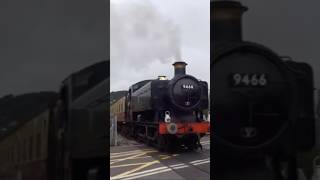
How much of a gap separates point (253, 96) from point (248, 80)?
9 cm

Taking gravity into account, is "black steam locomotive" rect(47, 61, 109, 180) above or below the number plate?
below

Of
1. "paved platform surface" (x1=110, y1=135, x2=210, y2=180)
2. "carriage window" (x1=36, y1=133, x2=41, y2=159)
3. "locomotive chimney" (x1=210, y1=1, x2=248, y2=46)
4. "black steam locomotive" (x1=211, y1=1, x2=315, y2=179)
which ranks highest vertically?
"locomotive chimney" (x1=210, y1=1, x2=248, y2=46)

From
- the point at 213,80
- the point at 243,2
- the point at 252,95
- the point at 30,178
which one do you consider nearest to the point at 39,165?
the point at 30,178

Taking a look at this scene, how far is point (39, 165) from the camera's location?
241cm

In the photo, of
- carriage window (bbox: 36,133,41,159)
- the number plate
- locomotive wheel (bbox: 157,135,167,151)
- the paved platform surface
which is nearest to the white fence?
the paved platform surface

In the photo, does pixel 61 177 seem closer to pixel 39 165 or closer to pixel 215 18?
pixel 39 165

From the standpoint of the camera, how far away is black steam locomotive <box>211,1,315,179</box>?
251 centimetres

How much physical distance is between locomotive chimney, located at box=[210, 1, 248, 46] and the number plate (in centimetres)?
20

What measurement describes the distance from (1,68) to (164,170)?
3.23ft

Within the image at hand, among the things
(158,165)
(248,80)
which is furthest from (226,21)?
(158,165)

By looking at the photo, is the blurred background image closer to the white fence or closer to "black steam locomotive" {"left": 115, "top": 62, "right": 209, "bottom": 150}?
the white fence

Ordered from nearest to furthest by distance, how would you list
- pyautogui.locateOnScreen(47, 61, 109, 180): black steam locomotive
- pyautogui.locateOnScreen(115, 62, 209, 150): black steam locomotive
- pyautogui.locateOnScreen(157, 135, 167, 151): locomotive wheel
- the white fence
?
pyautogui.locateOnScreen(47, 61, 109, 180): black steam locomotive
the white fence
pyautogui.locateOnScreen(157, 135, 167, 151): locomotive wheel
pyautogui.locateOnScreen(115, 62, 209, 150): black steam locomotive

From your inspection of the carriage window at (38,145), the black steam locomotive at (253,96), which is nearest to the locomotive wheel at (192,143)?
the black steam locomotive at (253,96)

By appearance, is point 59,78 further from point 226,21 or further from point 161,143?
point 161,143
